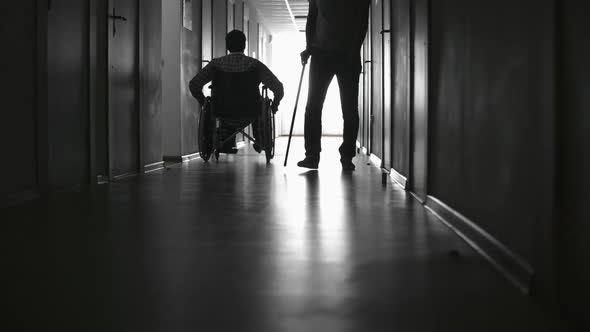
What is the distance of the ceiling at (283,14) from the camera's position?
11.8m

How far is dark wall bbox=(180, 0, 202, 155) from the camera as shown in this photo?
654 cm

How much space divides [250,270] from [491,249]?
0.58 metres

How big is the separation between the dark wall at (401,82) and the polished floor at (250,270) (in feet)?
2.75

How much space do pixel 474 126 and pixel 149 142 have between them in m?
3.56

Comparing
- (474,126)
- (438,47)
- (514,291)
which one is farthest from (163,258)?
(438,47)

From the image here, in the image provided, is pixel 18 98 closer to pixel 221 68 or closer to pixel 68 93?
pixel 68 93

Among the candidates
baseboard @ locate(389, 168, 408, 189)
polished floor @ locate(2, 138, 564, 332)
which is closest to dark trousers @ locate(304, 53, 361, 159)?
baseboard @ locate(389, 168, 408, 189)

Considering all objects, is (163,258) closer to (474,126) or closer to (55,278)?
(55,278)

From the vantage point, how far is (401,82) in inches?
153

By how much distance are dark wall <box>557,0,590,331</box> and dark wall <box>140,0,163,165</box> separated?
4.00 meters

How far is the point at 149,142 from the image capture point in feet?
16.8

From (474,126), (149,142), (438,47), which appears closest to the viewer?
(474,126)

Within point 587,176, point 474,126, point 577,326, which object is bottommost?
point 577,326

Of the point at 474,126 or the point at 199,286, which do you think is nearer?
the point at 199,286
